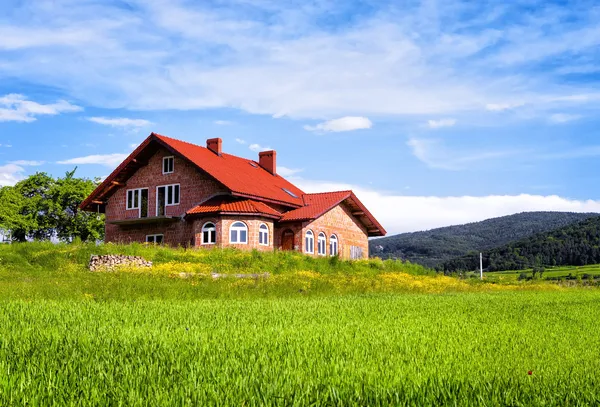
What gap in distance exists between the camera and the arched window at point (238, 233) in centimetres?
3453

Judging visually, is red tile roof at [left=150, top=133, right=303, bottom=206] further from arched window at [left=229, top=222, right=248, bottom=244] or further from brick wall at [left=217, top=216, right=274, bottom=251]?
arched window at [left=229, top=222, right=248, bottom=244]

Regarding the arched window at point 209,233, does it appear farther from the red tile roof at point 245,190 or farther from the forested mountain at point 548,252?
the forested mountain at point 548,252

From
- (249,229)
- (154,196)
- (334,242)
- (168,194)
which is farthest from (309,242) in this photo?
(154,196)

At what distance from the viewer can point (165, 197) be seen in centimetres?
3825

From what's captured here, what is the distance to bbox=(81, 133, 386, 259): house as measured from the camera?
34844 mm

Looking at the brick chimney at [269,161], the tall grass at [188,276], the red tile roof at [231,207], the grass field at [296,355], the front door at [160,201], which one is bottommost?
the grass field at [296,355]

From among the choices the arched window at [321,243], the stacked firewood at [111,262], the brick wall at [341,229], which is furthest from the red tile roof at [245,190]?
the stacked firewood at [111,262]

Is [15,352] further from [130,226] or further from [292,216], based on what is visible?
[130,226]

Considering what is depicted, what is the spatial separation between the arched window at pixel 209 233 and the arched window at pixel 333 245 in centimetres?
905

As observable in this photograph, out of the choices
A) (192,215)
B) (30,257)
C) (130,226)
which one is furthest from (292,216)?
(30,257)

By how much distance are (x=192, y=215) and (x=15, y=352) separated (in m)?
29.2

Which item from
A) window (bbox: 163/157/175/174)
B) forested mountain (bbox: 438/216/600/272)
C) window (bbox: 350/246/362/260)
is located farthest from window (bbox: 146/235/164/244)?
forested mountain (bbox: 438/216/600/272)

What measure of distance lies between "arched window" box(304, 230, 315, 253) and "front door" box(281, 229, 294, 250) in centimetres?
89

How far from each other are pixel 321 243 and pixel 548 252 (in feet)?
170
